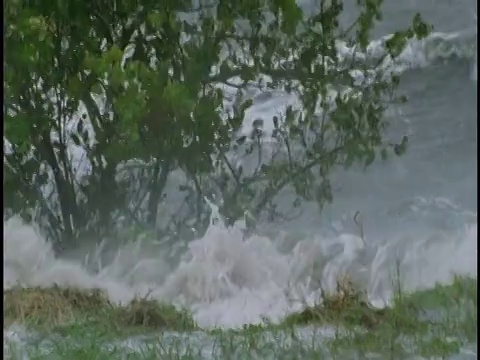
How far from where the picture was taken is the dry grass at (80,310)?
3.76ft

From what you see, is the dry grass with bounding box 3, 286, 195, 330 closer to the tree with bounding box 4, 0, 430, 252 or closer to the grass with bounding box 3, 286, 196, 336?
the grass with bounding box 3, 286, 196, 336

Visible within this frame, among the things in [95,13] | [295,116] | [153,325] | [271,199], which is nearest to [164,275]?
[153,325]

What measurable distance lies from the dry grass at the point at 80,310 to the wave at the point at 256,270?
0.01 meters

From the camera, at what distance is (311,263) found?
1.14 metres

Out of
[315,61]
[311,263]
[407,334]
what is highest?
[315,61]

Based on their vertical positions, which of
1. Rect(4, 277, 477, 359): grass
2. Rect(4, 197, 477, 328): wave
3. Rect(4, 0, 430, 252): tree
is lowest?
Rect(4, 277, 477, 359): grass

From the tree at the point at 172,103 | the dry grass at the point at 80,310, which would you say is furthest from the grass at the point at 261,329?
the tree at the point at 172,103

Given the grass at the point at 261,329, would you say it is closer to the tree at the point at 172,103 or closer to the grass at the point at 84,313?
the grass at the point at 84,313

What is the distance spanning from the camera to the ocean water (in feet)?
3.72

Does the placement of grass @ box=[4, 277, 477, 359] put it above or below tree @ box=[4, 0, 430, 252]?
below

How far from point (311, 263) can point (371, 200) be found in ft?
0.48

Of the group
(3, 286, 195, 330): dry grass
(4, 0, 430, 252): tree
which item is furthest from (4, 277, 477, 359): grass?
(4, 0, 430, 252): tree

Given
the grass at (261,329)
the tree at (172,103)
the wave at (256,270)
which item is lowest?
the grass at (261,329)

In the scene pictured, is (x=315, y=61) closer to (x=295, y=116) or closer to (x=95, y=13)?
(x=295, y=116)
